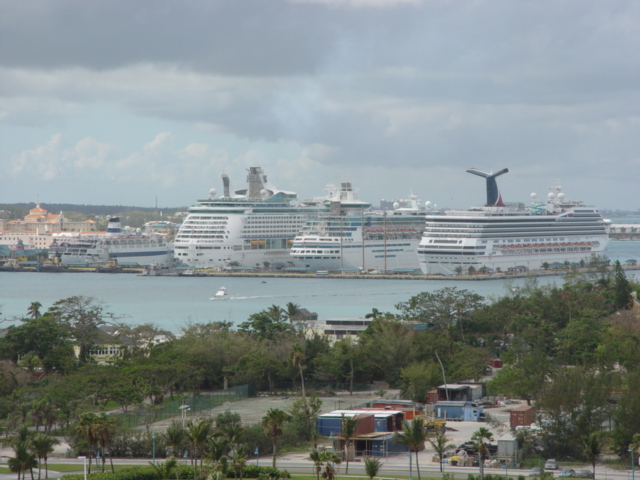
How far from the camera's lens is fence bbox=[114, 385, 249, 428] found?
91.6 ft

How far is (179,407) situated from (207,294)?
41.9 meters

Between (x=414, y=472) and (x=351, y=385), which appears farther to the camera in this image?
(x=351, y=385)

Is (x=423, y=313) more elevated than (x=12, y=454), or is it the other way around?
(x=423, y=313)

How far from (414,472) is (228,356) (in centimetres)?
1310

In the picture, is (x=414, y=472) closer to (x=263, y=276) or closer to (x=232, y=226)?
(x=263, y=276)

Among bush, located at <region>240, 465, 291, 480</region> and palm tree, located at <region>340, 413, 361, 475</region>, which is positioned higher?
palm tree, located at <region>340, 413, 361, 475</region>

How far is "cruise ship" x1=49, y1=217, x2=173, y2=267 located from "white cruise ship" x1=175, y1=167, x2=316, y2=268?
640 cm

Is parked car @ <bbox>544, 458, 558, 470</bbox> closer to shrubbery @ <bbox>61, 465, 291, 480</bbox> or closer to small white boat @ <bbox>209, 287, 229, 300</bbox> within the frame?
shrubbery @ <bbox>61, 465, 291, 480</bbox>

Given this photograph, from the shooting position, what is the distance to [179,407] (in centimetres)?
2936

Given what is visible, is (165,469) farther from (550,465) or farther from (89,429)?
(550,465)

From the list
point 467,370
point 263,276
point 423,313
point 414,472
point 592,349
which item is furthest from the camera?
point 263,276

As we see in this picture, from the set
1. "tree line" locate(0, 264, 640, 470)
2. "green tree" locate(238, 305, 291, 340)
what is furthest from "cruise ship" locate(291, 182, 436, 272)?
→ "green tree" locate(238, 305, 291, 340)

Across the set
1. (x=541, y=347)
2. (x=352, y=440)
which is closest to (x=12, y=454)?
(x=352, y=440)

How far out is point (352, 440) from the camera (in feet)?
83.7
